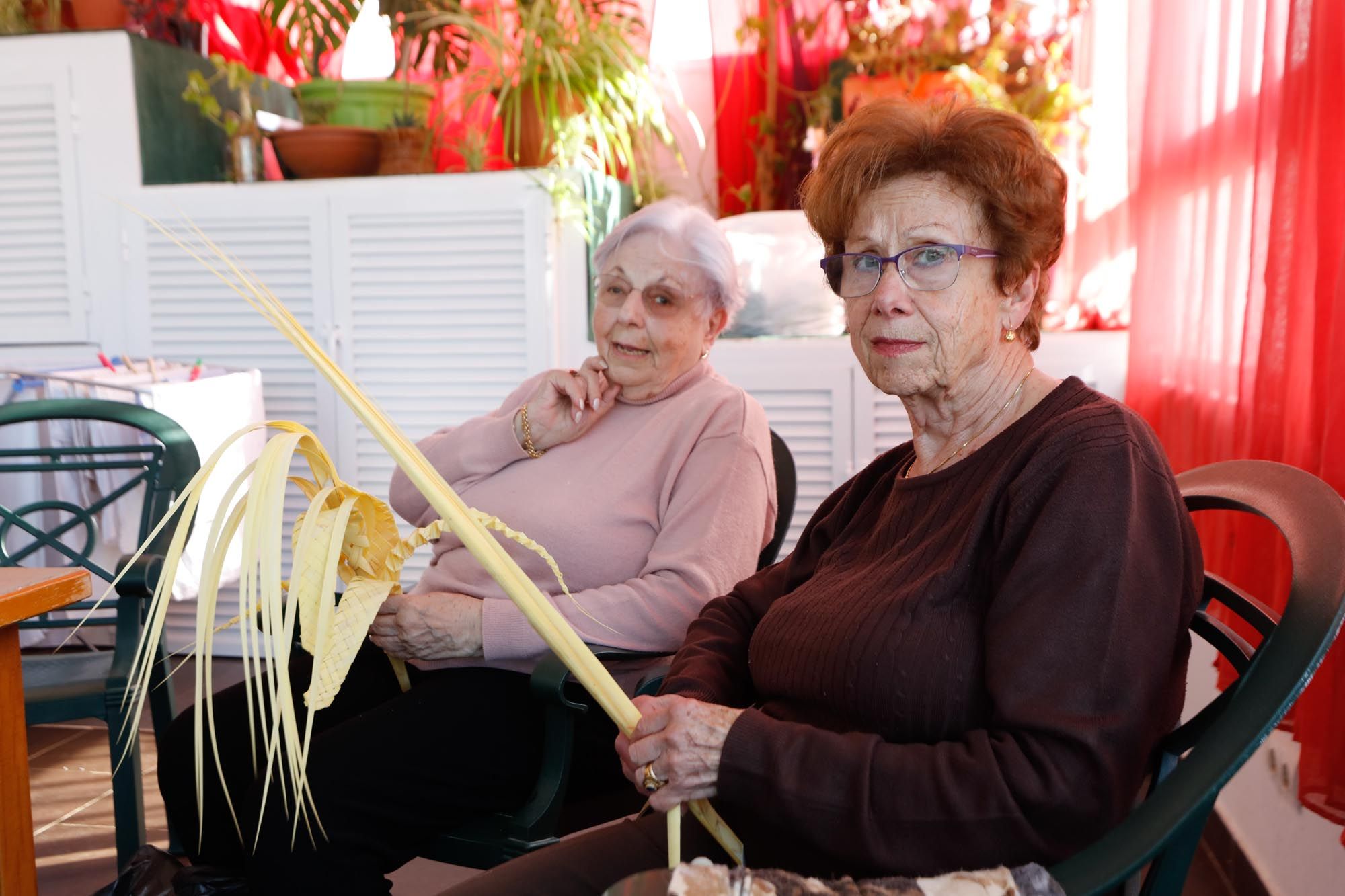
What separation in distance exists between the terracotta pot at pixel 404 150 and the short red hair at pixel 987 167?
2.41 metres

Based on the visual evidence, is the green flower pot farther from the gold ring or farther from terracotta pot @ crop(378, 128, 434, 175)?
the gold ring

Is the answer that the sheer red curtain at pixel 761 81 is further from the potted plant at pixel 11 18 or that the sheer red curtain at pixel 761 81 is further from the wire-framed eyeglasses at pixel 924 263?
the wire-framed eyeglasses at pixel 924 263

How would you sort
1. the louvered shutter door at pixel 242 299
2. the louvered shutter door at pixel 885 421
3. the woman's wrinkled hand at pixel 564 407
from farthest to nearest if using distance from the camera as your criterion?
the louvered shutter door at pixel 242 299
the louvered shutter door at pixel 885 421
the woman's wrinkled hand at pixel 564 407

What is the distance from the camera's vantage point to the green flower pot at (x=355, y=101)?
3.44 metres

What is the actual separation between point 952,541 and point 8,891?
1.17 metres

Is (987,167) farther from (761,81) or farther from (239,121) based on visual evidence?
(239,121)

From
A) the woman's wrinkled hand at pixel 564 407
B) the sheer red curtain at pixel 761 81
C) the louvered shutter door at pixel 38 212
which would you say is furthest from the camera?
the sheer red curtain at pixel 761 81

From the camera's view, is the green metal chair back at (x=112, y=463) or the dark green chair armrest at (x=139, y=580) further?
the green metal chair back at (x=112, y=463)

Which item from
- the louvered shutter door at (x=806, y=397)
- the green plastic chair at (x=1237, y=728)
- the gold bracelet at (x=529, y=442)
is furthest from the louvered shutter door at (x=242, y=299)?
the green plastic chair at (x=1237, y=728)

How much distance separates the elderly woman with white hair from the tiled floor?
2.31 ft

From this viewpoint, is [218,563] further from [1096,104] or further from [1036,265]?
[1096,104]

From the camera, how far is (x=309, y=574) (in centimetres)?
89

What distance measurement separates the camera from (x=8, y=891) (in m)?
1.32

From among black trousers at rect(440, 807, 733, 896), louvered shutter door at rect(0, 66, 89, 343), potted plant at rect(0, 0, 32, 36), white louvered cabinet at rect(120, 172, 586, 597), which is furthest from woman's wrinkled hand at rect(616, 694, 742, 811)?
potted plant at rect(0, 0, 32, 36)
